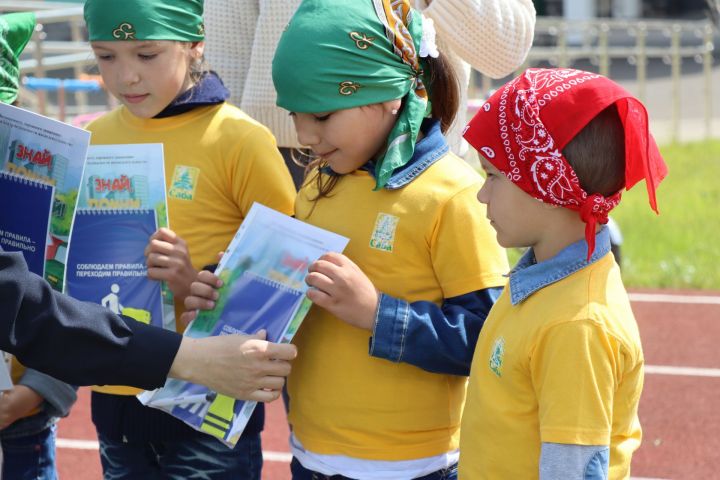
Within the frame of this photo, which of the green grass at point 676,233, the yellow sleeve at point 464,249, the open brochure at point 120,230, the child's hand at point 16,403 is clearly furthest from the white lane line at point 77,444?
the green grass at point 676,233

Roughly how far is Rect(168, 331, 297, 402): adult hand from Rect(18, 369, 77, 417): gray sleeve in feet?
2.48

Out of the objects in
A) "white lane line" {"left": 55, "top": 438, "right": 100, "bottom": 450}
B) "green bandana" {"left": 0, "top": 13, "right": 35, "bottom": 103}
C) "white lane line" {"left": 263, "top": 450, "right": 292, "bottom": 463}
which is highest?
"green bandana" {"left": 0, "top": 13, "right": 35, "bottom": 103}

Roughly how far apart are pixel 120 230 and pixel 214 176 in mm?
286

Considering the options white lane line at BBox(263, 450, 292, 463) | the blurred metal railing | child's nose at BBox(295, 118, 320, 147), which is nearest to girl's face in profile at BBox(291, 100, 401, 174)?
child's nose at BBox(295, 118, 320, 147)

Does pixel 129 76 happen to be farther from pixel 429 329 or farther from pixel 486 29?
pixel 429 329

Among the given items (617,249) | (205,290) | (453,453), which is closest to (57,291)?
(205,290)

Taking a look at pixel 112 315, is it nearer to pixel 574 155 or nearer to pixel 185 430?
pixel 185 430

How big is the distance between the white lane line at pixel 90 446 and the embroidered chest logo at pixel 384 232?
2407 millimetres

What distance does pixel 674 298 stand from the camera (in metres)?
7.36

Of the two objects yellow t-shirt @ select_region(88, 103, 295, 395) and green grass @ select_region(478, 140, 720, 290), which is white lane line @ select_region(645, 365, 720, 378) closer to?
green grass @ select_region(478, 140, 720, 290)

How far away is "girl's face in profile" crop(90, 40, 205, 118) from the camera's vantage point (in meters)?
2.88

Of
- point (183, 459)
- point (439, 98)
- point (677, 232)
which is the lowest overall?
point (677, 232)

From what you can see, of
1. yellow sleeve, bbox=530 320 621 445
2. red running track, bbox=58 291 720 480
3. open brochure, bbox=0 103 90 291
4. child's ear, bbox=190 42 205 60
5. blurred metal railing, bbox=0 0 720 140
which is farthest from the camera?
blurred metal railing, bbox=0 0 720 140

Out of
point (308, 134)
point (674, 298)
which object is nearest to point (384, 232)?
point (308, 134)
